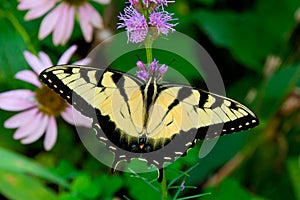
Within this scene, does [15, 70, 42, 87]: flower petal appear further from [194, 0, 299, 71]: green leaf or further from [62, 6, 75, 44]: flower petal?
[194, 0, 299, 71]: green leaf

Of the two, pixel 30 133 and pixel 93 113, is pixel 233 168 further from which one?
pixel 93 113

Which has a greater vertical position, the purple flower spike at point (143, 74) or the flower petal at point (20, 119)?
the purple flower spike at point (143, 74)

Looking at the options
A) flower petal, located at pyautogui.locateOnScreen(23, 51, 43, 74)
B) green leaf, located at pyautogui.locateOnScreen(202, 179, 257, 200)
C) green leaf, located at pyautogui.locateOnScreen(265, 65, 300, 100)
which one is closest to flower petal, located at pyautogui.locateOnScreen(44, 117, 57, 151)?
flower petal, located at pyautogui.locateOnScreen(23, 51, 43, 74)

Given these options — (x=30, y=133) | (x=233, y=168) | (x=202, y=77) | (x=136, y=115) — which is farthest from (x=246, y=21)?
(x=136, y=115)

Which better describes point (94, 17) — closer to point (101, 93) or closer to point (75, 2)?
point (75, 2)

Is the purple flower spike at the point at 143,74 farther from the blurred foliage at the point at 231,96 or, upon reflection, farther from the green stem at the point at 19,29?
the green stem at the point at 19,29

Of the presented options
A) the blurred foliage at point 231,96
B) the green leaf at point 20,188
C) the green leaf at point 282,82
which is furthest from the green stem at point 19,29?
the green leaf at point 282,82
